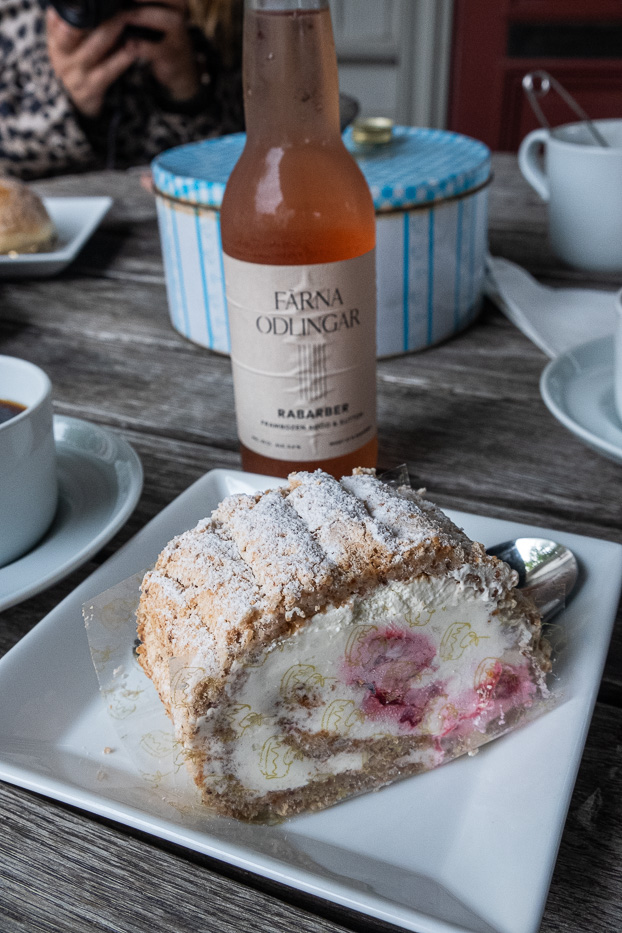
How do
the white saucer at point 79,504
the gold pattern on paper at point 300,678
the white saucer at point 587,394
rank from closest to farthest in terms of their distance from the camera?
1. the gold pattern on paper at point 300,678
2. the white saucer at point 79,504
3. the white saucer at point 587,394

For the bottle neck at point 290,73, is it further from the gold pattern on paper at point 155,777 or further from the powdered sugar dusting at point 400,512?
the gold pattern on paper at point 155,777

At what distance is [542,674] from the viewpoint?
55 cm

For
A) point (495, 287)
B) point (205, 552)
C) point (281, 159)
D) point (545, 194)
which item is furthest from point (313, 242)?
point (545, 194)

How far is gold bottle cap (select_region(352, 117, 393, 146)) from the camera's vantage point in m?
1.11

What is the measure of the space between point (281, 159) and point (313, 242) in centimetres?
8

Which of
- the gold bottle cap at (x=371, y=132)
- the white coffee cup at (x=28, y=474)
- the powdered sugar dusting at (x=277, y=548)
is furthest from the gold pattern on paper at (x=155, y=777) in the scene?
the gold bottle cap at (x=371, y=132)

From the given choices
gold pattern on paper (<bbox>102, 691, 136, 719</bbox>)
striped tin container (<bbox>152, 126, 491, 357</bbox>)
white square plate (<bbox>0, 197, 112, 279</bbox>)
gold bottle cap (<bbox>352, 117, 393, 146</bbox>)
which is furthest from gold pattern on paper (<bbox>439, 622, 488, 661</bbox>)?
white square plate (<bbox>0, 197, 112, 279</bbox>)

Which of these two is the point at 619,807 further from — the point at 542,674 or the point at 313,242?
the point at 313,242

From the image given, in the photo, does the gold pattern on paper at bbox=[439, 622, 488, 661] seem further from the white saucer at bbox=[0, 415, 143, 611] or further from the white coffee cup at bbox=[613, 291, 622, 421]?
the white coffee cup at bbox=[613, 291, 622, 421]

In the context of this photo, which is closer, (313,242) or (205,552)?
(205,552)

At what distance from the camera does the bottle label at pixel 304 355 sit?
2.26ft

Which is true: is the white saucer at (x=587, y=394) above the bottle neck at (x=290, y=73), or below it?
below

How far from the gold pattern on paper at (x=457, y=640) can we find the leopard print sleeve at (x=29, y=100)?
2032mm

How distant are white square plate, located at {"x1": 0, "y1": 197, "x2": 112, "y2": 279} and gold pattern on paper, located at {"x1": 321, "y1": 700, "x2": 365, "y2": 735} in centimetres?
97
